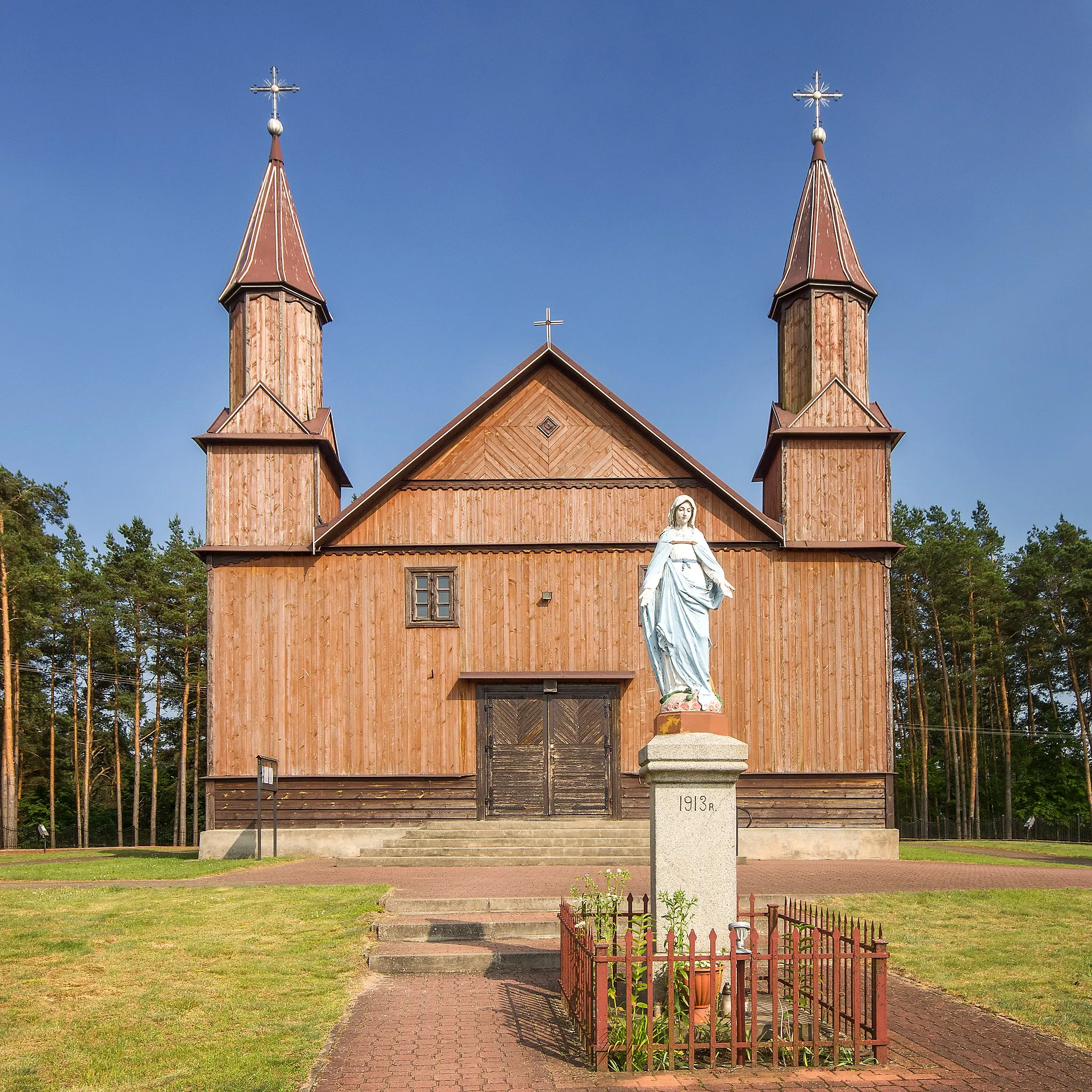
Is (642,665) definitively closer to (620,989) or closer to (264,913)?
(264,913)

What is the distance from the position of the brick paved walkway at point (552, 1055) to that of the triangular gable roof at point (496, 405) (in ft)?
42.3

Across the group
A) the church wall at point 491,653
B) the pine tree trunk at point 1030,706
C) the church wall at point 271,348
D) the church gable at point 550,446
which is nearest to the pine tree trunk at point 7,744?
the church wall at point 271,348

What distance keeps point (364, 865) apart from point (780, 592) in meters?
9.29

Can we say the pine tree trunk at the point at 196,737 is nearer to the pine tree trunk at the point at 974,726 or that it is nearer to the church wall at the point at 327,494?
the church wall at the point at 327,494

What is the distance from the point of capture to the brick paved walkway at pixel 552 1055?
691 cm

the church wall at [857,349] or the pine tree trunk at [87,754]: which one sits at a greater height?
the church wall at [857,349]

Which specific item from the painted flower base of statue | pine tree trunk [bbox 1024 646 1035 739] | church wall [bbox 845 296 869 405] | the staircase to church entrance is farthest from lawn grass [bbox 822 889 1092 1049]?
pine tree trunk [bbox 1024 646 1035 739]

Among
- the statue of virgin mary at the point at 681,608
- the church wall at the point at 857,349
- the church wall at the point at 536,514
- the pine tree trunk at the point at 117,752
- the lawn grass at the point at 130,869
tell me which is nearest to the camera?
the statue of virgin mary at the point at 681,608

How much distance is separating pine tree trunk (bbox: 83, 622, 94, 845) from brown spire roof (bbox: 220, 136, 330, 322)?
26.8 metres

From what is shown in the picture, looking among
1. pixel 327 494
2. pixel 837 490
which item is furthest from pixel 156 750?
pixel 837 490

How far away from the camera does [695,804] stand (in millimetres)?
8359

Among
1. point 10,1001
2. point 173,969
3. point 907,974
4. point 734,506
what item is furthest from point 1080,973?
point 734,506

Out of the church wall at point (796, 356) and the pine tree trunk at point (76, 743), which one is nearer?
the church wall at point (796, 356)

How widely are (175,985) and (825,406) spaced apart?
54.5ft
